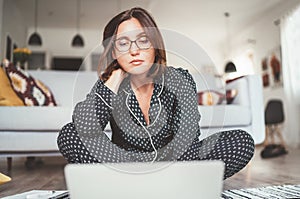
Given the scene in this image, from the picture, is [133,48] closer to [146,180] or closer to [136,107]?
[136,107]

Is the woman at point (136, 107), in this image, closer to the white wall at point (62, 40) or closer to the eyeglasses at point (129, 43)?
the eyeglasses at point (129, 43)

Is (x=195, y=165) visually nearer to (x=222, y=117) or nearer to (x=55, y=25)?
(x=222, y=117)

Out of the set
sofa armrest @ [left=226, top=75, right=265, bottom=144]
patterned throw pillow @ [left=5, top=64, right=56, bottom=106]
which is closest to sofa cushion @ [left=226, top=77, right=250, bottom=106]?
sofa armrest @ [left=226, top=75, right=265, bottom=144]

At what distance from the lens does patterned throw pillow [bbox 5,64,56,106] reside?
1798mm

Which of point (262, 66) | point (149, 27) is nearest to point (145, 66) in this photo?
point (149, 27)

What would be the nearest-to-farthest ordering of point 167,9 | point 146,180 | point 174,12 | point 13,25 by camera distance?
point 146,180, point 13,25, point 167,9, point 174,12

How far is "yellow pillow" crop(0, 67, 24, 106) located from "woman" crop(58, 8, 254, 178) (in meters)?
0.99

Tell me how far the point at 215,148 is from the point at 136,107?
0.28 m

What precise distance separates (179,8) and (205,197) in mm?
4846

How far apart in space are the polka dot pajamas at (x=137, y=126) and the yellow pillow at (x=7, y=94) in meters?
0.99

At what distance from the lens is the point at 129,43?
2.13ft

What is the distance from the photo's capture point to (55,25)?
6035 mm

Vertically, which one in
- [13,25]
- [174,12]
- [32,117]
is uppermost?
[174,12]

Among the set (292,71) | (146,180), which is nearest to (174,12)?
(292,71)
